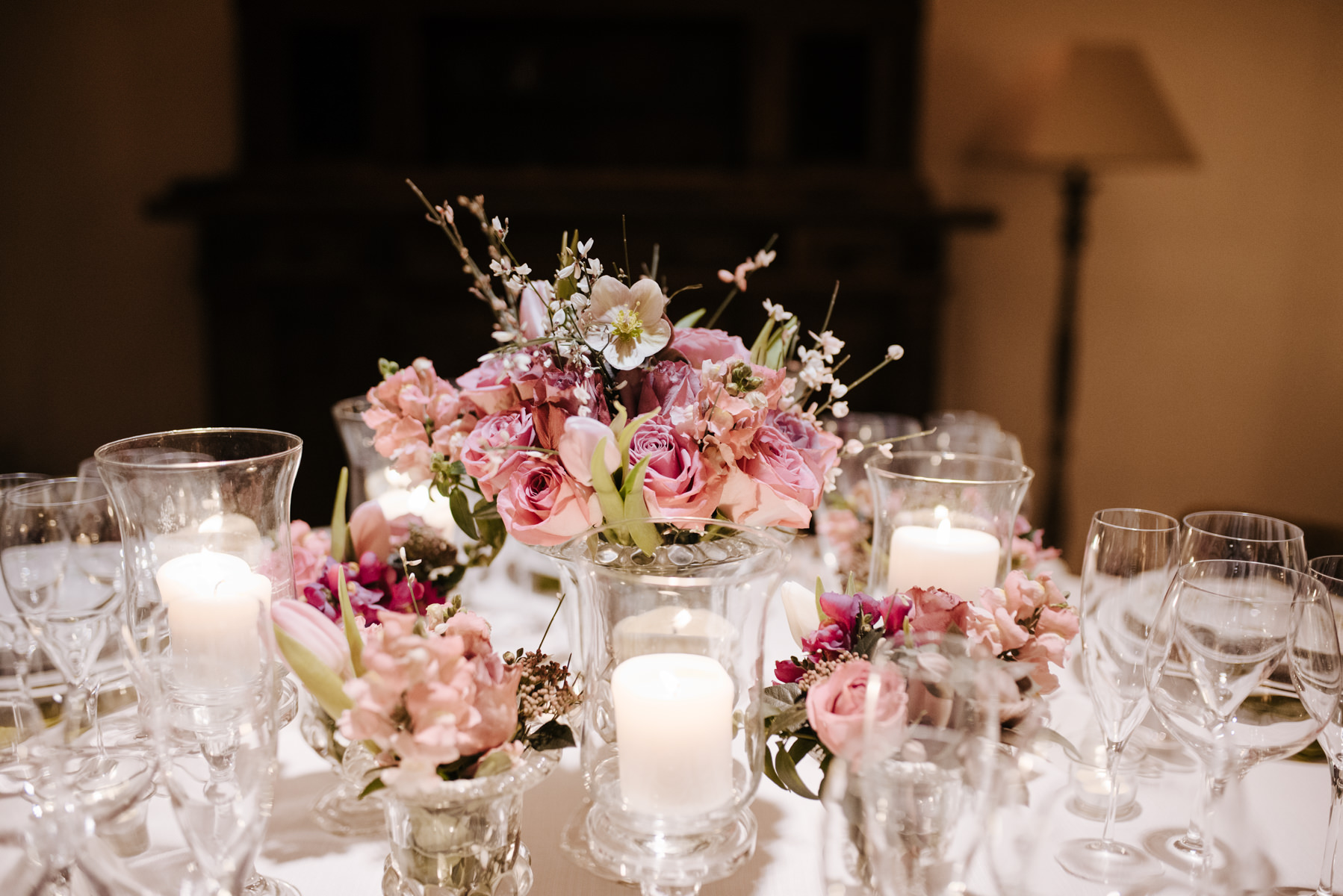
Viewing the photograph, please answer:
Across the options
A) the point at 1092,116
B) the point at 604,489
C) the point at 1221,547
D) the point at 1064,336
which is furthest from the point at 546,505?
the point at 1064,336

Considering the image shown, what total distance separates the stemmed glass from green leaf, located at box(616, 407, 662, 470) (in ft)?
1.39

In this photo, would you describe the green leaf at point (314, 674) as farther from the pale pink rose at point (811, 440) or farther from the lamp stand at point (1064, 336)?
the lamp stand at point (1064, 336)

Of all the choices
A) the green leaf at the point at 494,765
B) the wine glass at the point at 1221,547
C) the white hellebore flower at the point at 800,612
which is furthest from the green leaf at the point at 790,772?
the wine glass at the point at 1221,547

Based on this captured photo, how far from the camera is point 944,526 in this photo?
43.4 inches

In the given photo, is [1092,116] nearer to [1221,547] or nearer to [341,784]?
[1221,547]

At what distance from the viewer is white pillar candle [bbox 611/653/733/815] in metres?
0.72

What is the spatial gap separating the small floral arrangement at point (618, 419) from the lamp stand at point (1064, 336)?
2.38m

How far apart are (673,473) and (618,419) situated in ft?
0.23

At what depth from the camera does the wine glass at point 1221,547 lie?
87 cm

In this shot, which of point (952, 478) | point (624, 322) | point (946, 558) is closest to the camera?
point (624, 322)

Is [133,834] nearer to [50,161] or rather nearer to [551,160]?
[551,160]

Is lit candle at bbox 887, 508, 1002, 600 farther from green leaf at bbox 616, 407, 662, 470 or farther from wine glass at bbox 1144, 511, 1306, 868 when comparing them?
green leaf at bbox 616, 407, 662, 470

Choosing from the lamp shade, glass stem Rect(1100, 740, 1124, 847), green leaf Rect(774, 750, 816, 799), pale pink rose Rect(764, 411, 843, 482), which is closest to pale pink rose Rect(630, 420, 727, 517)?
pale pink rose Rect(764, 411, 843, 482)

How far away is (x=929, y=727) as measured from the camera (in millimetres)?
625
